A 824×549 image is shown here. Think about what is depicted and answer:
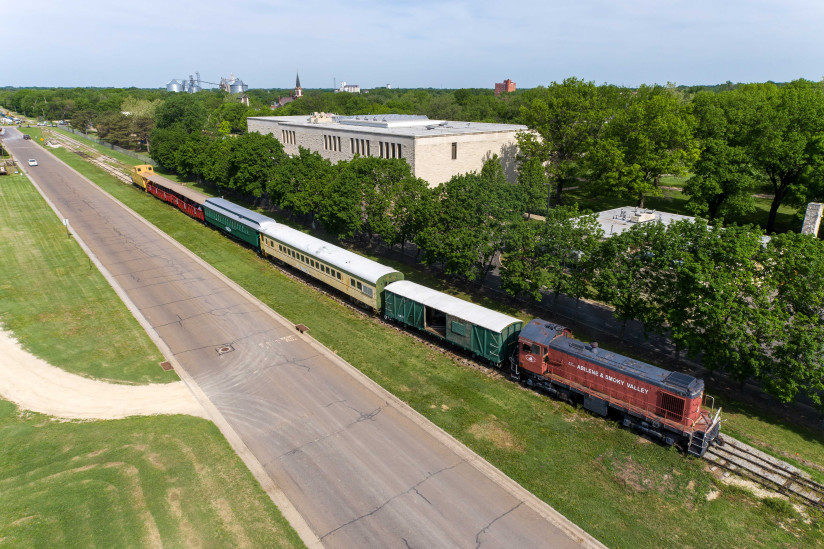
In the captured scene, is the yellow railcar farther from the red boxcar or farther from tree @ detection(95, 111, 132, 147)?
tree @ detection(95, 111, 132, 147)

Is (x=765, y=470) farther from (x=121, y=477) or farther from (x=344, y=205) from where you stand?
(x=344, y=205)

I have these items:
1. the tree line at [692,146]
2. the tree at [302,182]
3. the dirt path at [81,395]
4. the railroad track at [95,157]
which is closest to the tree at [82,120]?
the railroad track at [95,157]

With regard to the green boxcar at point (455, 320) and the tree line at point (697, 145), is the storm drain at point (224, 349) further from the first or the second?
the tree line at point (697, 145)

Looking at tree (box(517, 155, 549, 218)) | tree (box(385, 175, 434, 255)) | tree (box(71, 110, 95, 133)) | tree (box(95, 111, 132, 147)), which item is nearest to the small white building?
tree (box(517, 155, 549, 218))

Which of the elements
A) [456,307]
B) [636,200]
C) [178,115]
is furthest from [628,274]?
[178,115]

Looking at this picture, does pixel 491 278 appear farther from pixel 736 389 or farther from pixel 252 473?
pixel 252 473

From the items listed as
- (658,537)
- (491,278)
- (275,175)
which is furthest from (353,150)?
(658,537)
